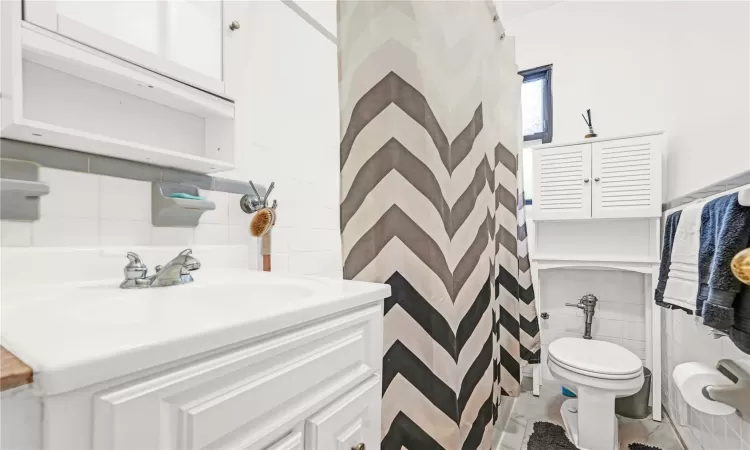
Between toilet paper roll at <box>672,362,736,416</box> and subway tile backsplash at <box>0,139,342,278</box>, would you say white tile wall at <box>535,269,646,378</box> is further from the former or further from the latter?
subway tile backsplash at <box>0,139,342,278</box>

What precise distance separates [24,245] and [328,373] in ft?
2.11

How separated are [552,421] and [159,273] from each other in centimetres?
193

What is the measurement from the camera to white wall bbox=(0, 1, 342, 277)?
730 millimetres

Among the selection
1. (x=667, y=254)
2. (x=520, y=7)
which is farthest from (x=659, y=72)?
(x=667, y=254)

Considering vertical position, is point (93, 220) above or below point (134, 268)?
above

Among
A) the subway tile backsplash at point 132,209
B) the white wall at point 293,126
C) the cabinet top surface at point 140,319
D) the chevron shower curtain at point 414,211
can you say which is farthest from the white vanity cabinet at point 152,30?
the cabinet top surface at point 140,319

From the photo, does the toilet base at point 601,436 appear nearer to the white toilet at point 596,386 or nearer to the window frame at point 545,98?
the white toilet at point 596,386

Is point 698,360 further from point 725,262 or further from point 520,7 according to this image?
point 520,7

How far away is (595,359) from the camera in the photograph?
5.33ft

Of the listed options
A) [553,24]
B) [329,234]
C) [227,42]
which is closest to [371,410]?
[329,234]

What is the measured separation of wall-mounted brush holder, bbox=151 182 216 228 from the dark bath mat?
5.55ft

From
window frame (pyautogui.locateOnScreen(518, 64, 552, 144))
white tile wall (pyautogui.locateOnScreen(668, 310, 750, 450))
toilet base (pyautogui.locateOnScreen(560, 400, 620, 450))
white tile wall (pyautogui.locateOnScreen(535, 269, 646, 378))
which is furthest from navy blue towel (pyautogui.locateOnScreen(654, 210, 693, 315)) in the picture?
window frame (pyautogui.locateOnScreen(518, 64, 552, 144))

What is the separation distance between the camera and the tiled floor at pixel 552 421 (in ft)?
5.16

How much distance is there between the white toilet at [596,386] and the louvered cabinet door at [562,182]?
78 cm
